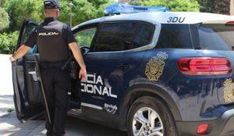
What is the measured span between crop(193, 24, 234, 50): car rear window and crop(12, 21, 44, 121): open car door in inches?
97.0

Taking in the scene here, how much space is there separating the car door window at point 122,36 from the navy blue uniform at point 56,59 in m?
0.55

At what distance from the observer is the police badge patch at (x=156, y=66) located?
209 inches

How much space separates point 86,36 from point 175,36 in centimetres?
176

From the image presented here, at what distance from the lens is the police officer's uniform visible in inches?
232

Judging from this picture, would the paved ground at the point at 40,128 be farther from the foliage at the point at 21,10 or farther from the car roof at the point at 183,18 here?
the foliage at the point at 21,10

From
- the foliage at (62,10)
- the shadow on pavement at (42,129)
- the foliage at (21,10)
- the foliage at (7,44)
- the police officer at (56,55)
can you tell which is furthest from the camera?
the foliage at (21,10)

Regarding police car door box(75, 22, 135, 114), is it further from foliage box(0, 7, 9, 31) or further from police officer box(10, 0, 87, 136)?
foliage box(0, 7, 9, 31)

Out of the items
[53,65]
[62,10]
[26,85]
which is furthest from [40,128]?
[62,10]

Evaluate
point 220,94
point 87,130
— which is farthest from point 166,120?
point 87,130

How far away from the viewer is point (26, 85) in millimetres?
6871

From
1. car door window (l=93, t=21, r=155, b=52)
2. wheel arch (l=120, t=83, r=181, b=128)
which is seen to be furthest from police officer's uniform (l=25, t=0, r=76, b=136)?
wheel arch (l=120, t=83, r=181, b=128)

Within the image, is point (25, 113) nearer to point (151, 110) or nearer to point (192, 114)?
point (151, 110)

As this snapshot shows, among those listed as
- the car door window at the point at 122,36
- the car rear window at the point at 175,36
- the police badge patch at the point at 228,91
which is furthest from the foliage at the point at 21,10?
the police badge patch at the point at 228,91

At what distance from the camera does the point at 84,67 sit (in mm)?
5910
